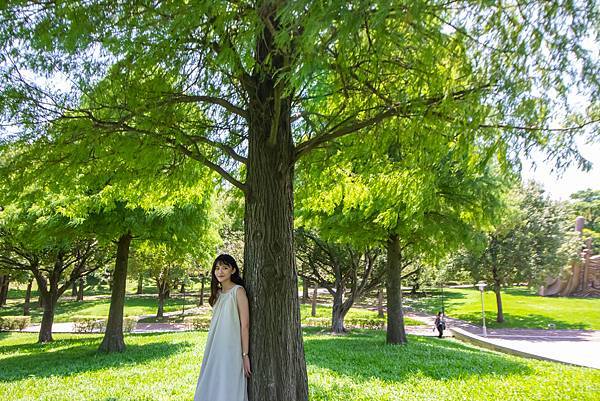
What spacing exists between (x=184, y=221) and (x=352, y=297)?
10.1 meters

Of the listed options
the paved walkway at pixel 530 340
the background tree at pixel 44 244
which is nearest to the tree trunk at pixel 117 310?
the background tree at pixel 44 244

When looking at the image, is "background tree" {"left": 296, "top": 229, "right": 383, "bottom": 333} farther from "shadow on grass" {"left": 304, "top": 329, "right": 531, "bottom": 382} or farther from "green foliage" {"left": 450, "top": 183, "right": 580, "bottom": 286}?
"shadow on grass" {"left": 304, "top": 329, "right": 531, "bottom": 382}

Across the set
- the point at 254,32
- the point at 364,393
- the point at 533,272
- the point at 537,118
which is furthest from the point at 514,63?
the point at 533,272

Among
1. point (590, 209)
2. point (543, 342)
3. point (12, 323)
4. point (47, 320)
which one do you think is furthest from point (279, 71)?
point (590, 209)

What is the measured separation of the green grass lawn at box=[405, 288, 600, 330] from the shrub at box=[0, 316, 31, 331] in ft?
94.6

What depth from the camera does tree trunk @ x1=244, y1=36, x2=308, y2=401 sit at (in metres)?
3.88

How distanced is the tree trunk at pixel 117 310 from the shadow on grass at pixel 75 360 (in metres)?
0.33

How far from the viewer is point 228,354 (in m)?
3.98

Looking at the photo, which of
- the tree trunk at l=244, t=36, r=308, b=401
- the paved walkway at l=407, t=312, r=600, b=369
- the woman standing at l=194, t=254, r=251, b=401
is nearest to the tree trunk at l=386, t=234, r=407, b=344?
the paved walkway at l=407, t=312, r=600, b=369

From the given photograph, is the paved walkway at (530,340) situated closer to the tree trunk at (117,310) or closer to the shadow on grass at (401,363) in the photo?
the shadow on grass at (401,363)

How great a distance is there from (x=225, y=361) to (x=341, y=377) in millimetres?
3950

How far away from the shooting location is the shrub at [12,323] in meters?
23.8

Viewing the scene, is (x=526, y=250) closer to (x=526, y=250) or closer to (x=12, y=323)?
(x=526, y=250)

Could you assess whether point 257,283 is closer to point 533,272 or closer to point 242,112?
point 242,112
